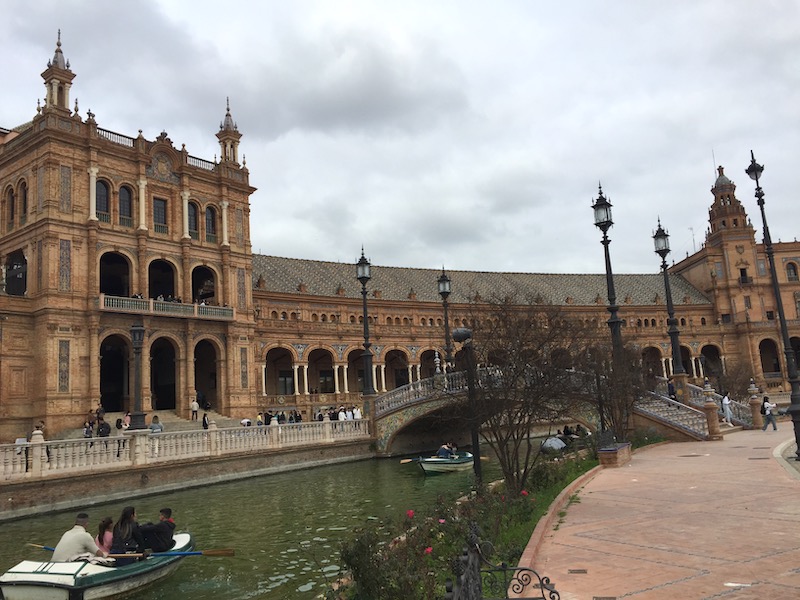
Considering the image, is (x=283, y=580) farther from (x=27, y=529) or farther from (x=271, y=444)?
(x=271, y=444)

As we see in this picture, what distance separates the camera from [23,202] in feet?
120

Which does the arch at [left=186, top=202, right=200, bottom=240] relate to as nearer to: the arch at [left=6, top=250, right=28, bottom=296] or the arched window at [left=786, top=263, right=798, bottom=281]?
the arch at [left=6, top=250, right=28, bottom=296]

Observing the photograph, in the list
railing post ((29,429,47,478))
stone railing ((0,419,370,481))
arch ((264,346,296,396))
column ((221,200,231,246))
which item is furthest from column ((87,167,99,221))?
arch ((264,346,296,396))

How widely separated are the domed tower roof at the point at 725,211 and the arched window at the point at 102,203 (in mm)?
67069

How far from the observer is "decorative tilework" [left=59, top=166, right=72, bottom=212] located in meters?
34.7

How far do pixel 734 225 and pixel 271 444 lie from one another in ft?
227

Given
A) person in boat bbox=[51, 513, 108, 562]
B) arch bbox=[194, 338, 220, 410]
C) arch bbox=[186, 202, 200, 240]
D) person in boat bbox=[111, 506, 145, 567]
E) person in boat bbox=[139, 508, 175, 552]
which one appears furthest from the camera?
arch bbox=[194, 338, 220, 410]

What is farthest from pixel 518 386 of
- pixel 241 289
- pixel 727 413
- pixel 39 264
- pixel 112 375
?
pixel 112 375

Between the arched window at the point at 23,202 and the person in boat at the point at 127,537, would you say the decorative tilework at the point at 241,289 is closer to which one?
the arched window at the point at 23,202

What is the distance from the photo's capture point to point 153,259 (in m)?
38.7

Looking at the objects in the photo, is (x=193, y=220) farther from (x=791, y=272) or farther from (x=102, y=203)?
(x=791, y=272)

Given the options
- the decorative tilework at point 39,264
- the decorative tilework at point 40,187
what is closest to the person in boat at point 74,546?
the decorative tilework at point 39,264

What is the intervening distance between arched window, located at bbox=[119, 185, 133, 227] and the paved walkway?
31549 mm

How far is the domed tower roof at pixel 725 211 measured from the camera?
3068 inches
